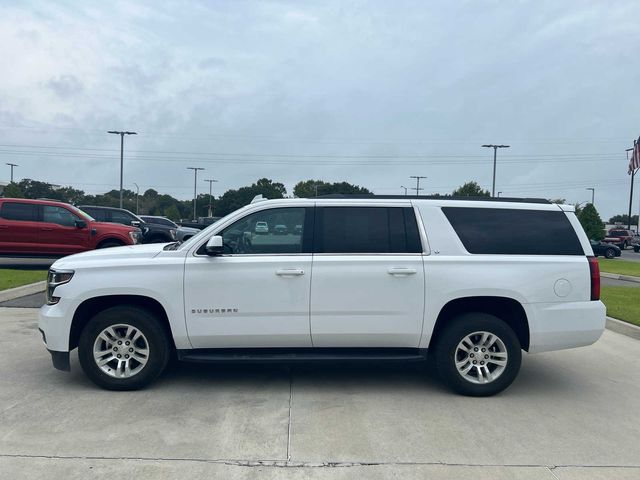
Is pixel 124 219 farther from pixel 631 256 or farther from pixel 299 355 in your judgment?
pixel 631 256

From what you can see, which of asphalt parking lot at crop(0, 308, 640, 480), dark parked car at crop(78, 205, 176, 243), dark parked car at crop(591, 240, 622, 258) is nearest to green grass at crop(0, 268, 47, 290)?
asphalt parking lot at crop(0, 308, 640, 480)

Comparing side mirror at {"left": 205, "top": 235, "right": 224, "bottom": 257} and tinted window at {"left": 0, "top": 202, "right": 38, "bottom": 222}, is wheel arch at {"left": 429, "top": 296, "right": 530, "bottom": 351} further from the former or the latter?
tinted window at {"left": 0, "top": 202, "right": 38, "bottom": 222}

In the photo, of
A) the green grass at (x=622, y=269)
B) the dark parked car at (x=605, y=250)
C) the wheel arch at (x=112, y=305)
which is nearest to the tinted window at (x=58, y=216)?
the wheel arch at (x=112, y=305)

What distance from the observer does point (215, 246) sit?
5023 mm

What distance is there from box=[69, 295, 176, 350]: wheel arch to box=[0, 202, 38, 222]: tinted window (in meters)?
9.50

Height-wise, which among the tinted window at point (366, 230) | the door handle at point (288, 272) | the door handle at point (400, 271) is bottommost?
the door handle at point (288, 272)

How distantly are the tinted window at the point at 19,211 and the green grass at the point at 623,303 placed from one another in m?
12.7

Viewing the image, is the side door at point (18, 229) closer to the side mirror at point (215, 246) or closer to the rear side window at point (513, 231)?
the side mirror at point (215, 246)

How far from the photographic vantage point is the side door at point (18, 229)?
43.9 ft

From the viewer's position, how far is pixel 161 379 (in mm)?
5645

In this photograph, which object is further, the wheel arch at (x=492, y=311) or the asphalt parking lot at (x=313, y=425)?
the wheel arch at (x=492, y=311)

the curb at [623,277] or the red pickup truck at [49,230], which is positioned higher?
the red pickup truck at [49,230]

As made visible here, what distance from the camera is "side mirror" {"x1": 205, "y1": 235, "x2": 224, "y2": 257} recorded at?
5012mm

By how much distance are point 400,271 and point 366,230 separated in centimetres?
52
